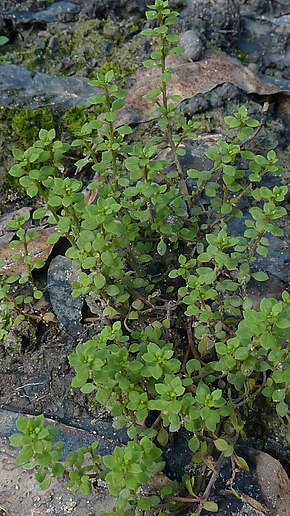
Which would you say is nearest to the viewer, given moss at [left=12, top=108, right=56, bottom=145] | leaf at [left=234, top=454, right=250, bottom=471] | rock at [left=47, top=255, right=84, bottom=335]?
leaf at [left=234, top=454, right=250, bottom=471]

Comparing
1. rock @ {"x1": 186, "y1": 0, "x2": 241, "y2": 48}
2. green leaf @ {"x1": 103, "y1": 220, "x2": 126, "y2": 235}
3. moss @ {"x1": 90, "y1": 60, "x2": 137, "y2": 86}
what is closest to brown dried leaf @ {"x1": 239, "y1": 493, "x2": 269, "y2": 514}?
green leaf @ {"x1": 103, "y1": 220, "x2": 126, "y2": 235}

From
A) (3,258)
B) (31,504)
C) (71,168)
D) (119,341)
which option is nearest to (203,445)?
(119,341)

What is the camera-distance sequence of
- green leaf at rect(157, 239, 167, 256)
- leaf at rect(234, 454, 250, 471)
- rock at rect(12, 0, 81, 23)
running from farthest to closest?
rock at rect(12, 0, 81, 23)
green leaf at rect(157, 239, 167, 256)
leaf at rect(234, 454, 250, 471)

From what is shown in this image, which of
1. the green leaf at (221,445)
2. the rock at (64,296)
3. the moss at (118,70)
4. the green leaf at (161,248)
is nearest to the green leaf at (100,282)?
the green leaf at (161,248)

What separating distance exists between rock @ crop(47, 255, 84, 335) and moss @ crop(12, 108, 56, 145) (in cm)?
73

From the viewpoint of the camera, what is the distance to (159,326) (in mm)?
2350

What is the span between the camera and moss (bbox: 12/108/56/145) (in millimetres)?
3203

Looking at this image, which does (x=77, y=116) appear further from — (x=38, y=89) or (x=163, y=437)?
(x=163, y=437)

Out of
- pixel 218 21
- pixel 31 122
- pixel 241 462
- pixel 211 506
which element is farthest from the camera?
pixel 218 21

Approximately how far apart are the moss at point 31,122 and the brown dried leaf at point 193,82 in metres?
0.36

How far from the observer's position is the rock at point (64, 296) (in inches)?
106

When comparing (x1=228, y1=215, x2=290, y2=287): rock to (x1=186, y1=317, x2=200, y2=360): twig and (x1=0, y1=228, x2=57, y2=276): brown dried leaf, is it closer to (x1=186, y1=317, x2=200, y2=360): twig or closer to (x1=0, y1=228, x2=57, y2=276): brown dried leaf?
(x1=186, y1=317, x2=200, y2=360): twig

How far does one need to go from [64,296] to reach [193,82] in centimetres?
134

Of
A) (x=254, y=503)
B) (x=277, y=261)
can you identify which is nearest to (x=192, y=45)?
(x=277, y=261)
